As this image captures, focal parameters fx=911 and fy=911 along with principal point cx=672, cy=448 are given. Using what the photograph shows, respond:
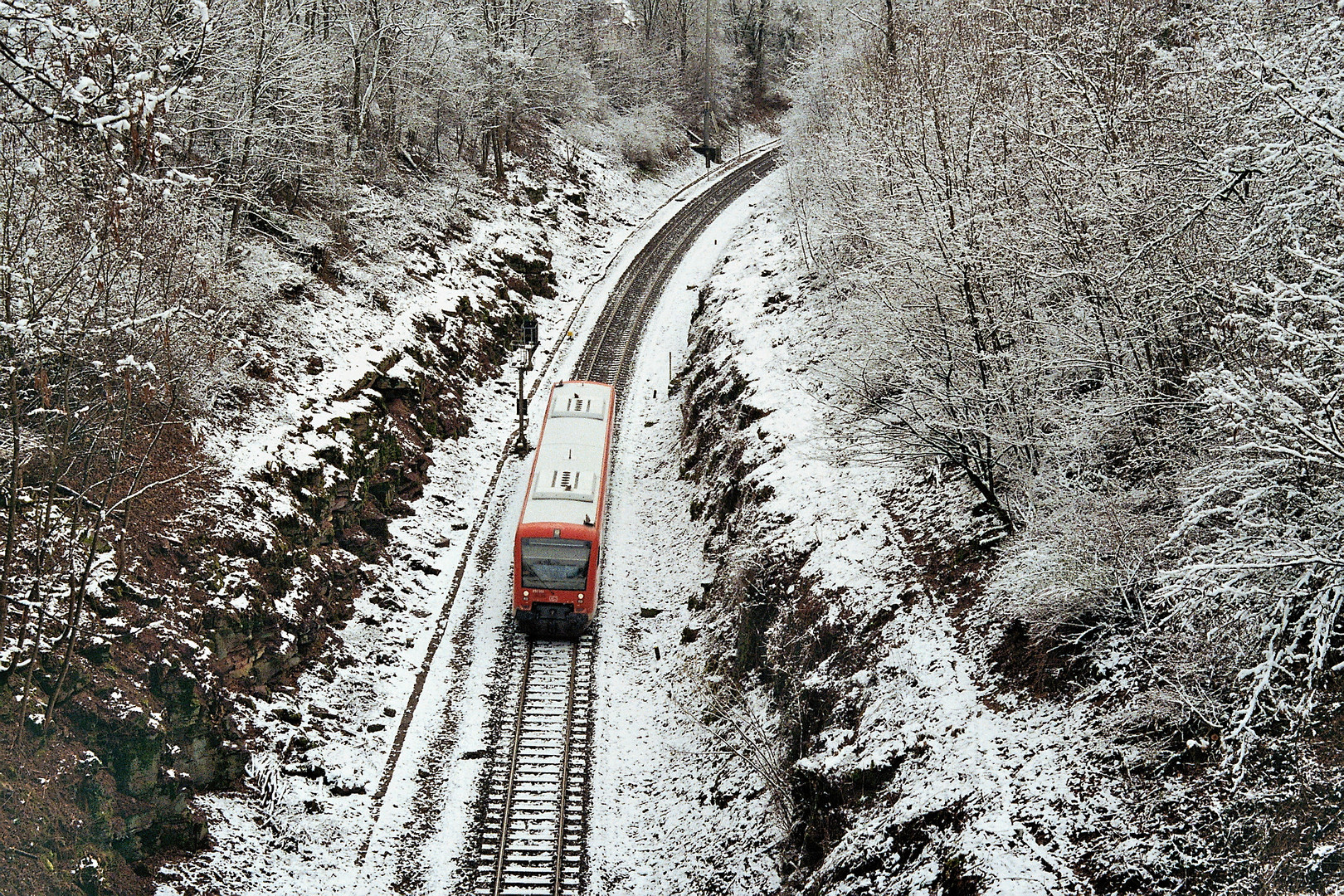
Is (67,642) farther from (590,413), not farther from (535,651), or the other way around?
(590,413)

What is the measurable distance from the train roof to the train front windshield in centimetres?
48

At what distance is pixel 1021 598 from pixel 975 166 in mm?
7100

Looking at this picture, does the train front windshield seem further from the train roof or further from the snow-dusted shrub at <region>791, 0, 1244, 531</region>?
the snow-dusted shrub at <region>791, 0, 1244, 531</region>

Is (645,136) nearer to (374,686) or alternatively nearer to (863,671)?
(374,686)

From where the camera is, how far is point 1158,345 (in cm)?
1264

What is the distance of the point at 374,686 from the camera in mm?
18562

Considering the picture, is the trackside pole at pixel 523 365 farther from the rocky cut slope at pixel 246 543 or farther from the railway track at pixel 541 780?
the railway track at pixel 541 780

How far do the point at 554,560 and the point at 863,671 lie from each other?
7131 mm

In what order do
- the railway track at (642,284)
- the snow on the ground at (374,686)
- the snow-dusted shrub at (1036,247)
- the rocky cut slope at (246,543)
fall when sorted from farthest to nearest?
the railway track at (642,284) → the snow on the ground at (374,686) → the rocky cut slope at (246,543) → the snow-dusted shrub at (1036,247)

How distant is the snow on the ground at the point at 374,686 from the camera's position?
14.6 meters

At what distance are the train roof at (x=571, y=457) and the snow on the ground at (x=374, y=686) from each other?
10.2 ft

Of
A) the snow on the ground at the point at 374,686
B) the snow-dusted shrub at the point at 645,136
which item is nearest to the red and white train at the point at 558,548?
the snow on the ground at the point at 374,686

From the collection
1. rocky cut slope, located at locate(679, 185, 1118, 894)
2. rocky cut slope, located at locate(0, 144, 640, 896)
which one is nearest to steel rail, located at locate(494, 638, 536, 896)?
rocky cut slope, located at locate(0, 144, 640, 896)

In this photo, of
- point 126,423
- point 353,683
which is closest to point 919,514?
point 353,683
